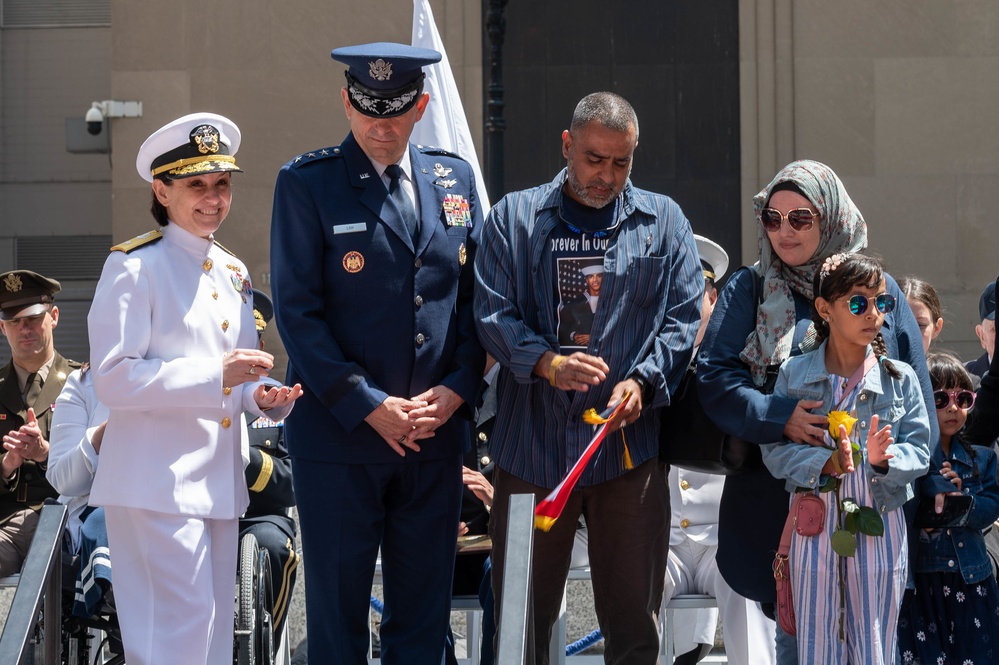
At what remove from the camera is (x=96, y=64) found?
15.7 metres

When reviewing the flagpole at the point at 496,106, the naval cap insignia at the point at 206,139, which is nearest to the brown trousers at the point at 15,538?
the naval cap insignia at the point at 206,139

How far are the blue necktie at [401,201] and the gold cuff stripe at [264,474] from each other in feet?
5.73

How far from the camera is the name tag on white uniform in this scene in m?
4.40

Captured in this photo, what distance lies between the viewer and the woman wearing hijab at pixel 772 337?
14.8ft

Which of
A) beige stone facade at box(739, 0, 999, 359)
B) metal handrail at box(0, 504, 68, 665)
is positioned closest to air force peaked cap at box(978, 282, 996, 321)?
metal handrail at box(0, 504, 68, 665)

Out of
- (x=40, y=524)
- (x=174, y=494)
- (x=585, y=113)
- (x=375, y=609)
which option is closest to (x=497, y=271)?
(x=585, y=113)

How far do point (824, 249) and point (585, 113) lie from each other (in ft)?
2.91

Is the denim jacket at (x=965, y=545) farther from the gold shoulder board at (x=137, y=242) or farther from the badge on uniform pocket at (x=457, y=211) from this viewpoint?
the gold shoulder board at (x=137, y=242)

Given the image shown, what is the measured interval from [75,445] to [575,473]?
221cm

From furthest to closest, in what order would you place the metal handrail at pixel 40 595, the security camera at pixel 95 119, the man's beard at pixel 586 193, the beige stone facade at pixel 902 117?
the security camera at pixel 95 119 < the beige stone facade at pixel 902 117 < the man's beard at pixel 586 193 < the metal handrail at pixel 40 595

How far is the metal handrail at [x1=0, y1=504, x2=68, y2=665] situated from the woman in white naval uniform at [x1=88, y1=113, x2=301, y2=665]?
170 mm

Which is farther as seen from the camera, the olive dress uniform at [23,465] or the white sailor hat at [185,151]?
the olive dress uniform at [23,465]

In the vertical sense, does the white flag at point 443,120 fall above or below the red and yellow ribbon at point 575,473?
above

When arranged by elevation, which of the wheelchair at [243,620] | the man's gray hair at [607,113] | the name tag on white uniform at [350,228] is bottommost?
the wheelchair at [243,620]
